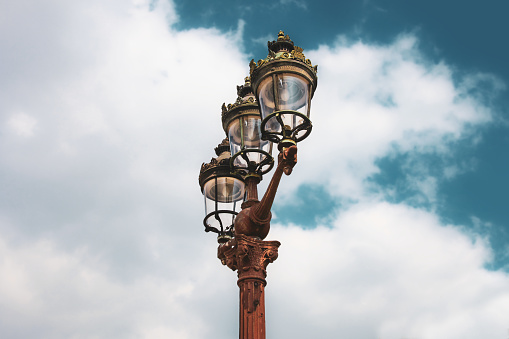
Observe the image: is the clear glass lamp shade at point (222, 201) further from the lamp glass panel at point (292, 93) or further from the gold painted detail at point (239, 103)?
the lamp glass panel at point (292, 93)

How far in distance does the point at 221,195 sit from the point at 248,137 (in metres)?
1.09

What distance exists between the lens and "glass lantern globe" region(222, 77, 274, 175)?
7141 mm

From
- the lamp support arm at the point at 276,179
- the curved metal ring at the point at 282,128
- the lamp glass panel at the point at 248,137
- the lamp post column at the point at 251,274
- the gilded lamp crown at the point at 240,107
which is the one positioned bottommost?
the lamp post column at the point at 251,274

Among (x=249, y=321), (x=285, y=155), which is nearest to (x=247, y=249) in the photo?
(x=249, y=321)

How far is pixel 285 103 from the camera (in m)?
6.11

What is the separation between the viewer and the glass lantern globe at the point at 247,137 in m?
7.14

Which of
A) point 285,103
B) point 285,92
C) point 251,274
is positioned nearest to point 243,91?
point 285,92

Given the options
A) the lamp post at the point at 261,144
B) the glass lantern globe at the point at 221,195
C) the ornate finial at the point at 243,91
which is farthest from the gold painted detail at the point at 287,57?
the glass lantern globe at the point at 221,195

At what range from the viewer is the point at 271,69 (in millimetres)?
6332

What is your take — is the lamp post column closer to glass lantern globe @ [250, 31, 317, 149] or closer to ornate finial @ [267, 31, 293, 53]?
glass lantern globe @ [250, 31, 317, 149]

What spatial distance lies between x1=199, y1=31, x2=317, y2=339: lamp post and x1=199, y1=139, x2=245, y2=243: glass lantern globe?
434mm

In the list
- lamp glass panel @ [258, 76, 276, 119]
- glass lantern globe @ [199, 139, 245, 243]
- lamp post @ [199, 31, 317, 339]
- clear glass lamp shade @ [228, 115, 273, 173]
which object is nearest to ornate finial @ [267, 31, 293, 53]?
lamp post @ [199, 31, 317, 339]

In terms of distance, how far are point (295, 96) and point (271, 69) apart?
427mm

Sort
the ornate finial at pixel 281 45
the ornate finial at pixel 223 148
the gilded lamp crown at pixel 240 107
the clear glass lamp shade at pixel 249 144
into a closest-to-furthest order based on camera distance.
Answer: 1. the ornate finial at pixel 281 45
2. the clear glass lamp shade at pixel 249 144
3. the gilded lamp crown at pixel 240 107
4. the ornate finial at pixel 223 148
